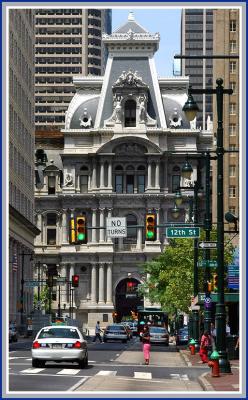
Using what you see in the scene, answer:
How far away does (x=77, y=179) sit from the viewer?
17175 cm

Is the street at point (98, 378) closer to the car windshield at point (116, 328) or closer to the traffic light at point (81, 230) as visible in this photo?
the traffic light at point (81, 230)

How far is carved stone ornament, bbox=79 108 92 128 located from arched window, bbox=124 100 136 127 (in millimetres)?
5382

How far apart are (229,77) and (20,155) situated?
49.5 m

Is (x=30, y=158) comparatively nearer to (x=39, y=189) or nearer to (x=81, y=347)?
(x=39, y=189)

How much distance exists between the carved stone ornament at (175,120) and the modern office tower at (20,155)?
170ft

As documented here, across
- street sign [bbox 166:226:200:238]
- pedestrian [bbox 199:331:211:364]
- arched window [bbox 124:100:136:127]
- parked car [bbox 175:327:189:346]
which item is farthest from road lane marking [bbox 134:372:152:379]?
arched window [bbox 124:100:136:127]

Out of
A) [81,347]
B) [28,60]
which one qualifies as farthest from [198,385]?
[28,60]

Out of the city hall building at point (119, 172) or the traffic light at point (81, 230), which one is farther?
the city hall building at point (119, 172)

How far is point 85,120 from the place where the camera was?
172125 mm

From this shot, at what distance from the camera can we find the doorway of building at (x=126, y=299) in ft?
550

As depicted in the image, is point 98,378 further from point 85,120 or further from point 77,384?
point 85,120

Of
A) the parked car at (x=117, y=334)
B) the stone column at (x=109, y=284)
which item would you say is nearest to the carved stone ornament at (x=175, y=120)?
the stone column at (x=109, y=284)
